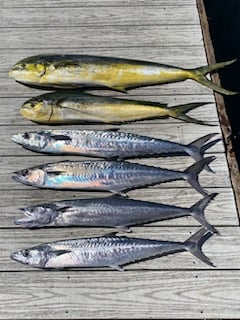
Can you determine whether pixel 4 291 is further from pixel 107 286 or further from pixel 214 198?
pixel 214 198

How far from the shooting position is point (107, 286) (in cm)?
286

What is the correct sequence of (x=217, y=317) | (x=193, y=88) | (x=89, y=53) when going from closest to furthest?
(x=217, y=317) → (x=193, y=88) → (x=89, y=53)

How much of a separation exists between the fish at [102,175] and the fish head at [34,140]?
0.54 feet

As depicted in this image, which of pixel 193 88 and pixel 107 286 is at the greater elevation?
pixel 193 88

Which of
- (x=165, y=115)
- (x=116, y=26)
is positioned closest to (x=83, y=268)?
(x=165, y=115)

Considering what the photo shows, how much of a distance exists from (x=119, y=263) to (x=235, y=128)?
2582 mm

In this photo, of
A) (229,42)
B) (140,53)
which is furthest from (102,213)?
(229,42)

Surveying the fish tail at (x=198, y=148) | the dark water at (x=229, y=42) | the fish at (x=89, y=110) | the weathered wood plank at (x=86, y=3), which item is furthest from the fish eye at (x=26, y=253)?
the dark water at (x=229, y=42)

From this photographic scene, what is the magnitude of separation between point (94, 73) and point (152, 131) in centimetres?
55

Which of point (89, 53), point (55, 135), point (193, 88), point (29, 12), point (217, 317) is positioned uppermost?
point (29, 12)

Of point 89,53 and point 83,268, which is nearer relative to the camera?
point 83,268

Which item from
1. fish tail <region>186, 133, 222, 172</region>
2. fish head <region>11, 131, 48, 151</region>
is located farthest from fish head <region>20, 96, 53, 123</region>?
fish tail <region>186, 133, 222, 172</region>

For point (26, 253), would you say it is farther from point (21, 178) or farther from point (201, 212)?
point (201, 212)

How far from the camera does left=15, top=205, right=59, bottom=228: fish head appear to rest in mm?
3002
